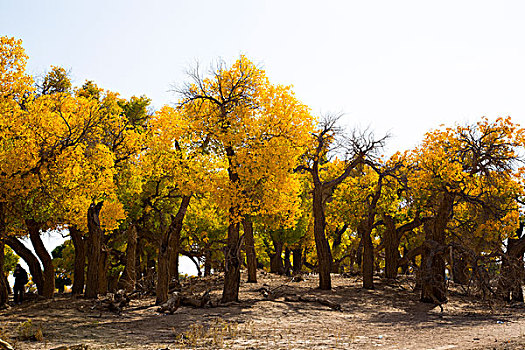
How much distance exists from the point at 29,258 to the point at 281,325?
14.4 meters

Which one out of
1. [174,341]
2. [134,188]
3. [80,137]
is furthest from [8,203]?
[174,341]

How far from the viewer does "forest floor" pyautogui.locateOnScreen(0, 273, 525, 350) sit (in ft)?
35.6

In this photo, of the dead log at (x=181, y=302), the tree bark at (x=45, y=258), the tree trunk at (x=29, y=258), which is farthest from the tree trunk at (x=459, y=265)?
the tree trunk at (x=29, y=258)

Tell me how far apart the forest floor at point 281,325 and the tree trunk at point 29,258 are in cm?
400

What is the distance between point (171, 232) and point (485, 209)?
12.2m

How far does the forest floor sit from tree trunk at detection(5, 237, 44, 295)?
400 centimetres

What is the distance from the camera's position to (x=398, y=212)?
25.6 m

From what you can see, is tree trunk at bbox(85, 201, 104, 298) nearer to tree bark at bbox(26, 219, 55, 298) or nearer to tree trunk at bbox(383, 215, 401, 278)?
tree bark at bbox(26, 219, 55, 298)

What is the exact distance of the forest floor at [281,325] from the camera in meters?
10.8

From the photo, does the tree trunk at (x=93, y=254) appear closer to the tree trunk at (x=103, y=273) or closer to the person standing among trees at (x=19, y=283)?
the person standing among trees at (x=19, y=283)

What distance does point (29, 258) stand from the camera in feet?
77.5

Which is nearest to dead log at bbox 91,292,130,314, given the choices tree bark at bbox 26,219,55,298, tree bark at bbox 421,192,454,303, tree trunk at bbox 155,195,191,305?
tree trunk at bbox 155,195,191,305

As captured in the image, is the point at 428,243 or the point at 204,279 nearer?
the point at 428,243

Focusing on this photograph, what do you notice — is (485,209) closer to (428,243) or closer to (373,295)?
(428,243)
